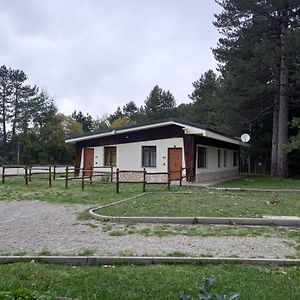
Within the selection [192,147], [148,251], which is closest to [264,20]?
[192,147]

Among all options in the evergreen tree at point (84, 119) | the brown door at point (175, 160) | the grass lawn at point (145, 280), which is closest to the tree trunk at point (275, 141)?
the brown door at point (175, 160)

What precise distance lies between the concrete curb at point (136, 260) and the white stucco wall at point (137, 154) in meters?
16.2

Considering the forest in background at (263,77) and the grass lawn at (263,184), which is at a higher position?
the forest in background at (263,77)

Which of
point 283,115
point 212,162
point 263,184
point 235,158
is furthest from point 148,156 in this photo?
point 235,158

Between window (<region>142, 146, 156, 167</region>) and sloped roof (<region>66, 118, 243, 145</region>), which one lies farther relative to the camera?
window (<region>142, 146, 156, 167</region>)

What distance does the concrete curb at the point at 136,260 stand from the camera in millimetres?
5770

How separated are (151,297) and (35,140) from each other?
51385 millimetres

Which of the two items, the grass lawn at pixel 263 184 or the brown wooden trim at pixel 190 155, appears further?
the brown wooden trim at pixel 190 155

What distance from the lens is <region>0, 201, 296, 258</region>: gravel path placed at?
21.2 feet

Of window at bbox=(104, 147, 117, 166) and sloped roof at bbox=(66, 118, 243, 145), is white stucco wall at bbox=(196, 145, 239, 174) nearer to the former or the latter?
sloped roof at bbox=(66, 118, 243, 145)

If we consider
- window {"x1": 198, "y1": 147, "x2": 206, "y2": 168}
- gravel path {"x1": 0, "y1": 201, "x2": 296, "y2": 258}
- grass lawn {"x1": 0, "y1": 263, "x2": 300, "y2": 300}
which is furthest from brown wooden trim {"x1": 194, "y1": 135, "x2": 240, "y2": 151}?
grass lawn {"x1": 0, "y1": 263, "x2": 300, "y2": 300}

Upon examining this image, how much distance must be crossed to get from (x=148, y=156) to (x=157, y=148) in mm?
847

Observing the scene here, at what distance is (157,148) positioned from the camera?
2278 centimetres

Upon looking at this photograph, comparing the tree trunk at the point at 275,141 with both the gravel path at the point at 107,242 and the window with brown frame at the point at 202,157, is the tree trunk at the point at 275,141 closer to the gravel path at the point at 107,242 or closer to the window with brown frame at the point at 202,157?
the window with brown frame at the point at 202,157
